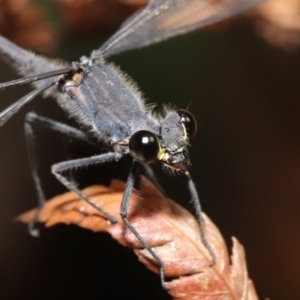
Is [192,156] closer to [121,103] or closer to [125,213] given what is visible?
[121,103]

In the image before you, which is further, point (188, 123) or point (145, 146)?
point (188, 123)

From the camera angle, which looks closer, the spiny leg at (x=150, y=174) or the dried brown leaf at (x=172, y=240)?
the dried brown leaf at (x=172, y=240)

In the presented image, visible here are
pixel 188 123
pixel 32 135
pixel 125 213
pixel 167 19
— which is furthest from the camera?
pixel 167 19

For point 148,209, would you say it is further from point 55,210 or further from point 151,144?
point 55,210

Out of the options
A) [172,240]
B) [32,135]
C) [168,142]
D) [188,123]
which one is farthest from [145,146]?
[32,135]

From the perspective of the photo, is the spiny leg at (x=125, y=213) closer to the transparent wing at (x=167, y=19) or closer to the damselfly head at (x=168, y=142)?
the damselfly head at (x=168, y=142)

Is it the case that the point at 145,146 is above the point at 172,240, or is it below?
above

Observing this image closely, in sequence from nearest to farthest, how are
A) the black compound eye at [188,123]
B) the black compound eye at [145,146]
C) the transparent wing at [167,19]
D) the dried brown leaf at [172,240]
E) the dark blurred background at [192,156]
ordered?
the dried brown leaf at [172,240]
the black compound eye at [145,146]
the black compound eye at [188,123]
the dark blurred background at [192,156]
the transparent wing at [167,19]

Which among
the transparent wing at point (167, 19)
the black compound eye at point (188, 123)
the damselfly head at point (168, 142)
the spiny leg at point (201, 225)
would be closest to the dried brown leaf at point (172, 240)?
the spiny leg at point (201, 225)
